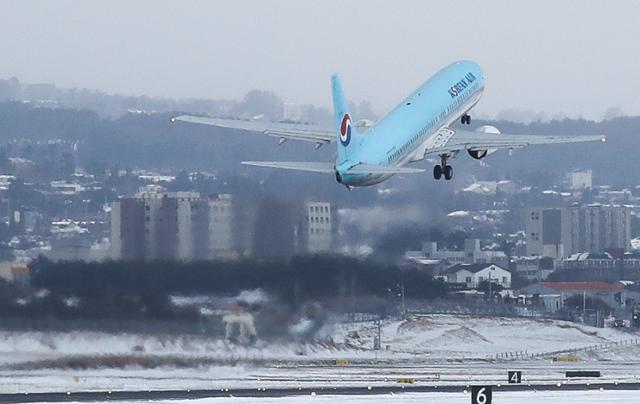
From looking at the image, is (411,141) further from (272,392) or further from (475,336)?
(272,392)

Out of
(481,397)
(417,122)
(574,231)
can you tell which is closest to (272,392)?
(481,397)

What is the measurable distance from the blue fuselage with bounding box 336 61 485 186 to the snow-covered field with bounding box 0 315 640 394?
7.14 meters

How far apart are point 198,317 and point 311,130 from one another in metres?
15.7

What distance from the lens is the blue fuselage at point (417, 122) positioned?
283 feet

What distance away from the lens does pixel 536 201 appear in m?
132

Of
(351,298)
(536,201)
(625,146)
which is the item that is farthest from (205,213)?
(625,146)

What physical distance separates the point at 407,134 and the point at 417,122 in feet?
6.68

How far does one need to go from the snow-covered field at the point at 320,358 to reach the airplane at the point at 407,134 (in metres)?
6.99

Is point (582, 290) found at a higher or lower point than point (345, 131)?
lower

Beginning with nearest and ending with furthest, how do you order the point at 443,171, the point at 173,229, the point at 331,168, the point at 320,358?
the point at 331,168
the point at 173,229
the point at 320,358
the point at 443,171

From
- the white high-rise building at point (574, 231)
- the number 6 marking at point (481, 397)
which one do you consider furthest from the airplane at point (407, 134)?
the white high-rise building at point (574, 231)

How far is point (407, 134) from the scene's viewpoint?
9150cm

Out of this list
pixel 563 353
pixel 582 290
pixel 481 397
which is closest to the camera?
pixel 481 397

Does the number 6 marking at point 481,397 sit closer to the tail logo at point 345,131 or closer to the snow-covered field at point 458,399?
the snow-covered field at point 458,399
